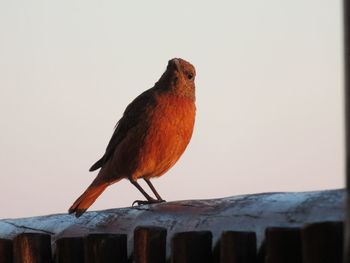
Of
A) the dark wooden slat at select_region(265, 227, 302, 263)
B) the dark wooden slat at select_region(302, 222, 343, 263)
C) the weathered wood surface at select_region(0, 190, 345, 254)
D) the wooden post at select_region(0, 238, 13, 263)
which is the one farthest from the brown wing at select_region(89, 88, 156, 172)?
the dark wooden slat at select_region(302, 222, 343, 263)

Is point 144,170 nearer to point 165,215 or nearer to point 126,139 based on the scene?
point 126,139

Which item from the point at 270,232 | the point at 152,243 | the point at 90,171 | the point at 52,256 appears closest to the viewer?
the point at 270,232

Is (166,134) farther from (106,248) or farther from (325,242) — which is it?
(325,242)

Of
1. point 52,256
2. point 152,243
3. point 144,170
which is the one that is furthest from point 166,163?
point 152,243

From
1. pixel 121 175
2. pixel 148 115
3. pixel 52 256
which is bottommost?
pixel 52 256

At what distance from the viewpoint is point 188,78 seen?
765cm

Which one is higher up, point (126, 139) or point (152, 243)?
point (126, 139)

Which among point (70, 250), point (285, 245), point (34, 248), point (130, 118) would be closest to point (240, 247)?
point (285, 245)

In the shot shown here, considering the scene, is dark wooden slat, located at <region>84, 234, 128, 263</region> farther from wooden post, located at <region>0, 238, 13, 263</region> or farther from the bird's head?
the bird's head

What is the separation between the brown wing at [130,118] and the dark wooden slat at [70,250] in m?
3.19

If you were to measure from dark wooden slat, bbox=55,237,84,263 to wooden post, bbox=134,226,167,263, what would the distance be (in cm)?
48

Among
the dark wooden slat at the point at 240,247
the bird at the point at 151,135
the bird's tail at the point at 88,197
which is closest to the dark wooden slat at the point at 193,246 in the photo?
the dark wooden slat at the point at 240,247

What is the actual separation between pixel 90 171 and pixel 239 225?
4.49m

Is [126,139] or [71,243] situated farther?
[126,139]
